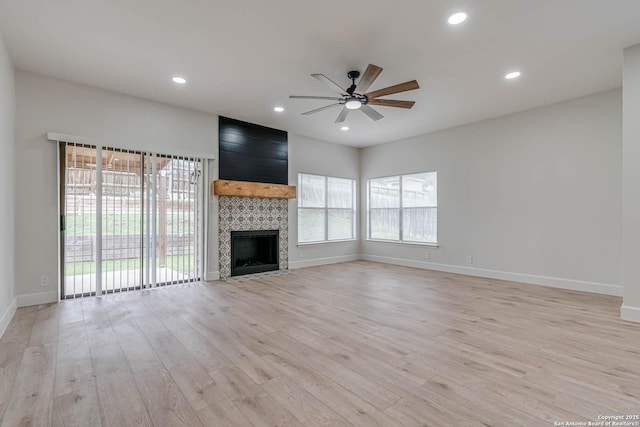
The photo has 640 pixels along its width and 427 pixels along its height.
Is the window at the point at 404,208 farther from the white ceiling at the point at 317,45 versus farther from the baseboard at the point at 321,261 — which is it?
the white ceiling at the point at 317,45

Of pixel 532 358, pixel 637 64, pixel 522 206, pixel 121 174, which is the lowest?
pixel 532 358

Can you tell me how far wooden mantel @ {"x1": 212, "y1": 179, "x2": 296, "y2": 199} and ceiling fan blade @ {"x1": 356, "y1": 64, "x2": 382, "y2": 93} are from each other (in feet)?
9.96

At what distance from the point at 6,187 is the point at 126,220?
4.67 ft

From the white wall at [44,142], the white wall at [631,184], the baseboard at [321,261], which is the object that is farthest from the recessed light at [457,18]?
the baseboard at [321,261]

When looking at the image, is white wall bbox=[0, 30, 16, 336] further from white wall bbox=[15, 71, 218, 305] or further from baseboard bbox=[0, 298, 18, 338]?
white wall bbox=[15, 71, 218, 305]

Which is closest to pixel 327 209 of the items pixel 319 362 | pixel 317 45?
pixel 317 45

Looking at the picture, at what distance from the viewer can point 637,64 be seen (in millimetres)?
3291

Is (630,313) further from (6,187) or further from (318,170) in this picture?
(6,187)

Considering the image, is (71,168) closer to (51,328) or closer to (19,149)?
(19,149)

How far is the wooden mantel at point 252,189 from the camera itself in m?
5.45

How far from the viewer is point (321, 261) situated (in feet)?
23.6

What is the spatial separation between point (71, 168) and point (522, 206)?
285 inches

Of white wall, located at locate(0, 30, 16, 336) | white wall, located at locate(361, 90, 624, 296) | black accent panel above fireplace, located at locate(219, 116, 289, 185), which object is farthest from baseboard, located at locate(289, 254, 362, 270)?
white wall, located at locate(0, 30, 16, 336)

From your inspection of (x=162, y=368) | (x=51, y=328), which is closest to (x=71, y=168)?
(x=51, y=328)
